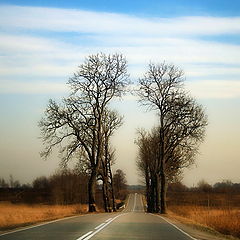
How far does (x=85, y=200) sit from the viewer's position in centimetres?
9694

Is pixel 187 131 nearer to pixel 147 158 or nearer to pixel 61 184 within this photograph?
pixel 147 158

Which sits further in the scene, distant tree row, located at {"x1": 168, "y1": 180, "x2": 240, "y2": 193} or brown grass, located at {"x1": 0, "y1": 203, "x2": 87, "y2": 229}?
distant tree row, located at {"x1": 168, "y1": 180, "x2": 240, "y2": 193}

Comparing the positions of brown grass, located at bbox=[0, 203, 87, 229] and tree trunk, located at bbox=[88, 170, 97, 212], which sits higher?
tree trunk, located at bbox=[88, 170, 97, 212]

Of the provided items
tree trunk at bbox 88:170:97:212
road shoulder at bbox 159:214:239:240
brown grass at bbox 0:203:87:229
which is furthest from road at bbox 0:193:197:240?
tree trunk at bbox 88:170:97:212

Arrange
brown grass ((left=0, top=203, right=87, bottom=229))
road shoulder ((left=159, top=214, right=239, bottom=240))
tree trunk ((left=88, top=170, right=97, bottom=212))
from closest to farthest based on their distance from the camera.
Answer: road shoulder ((left=159, top=214, right=239, bottom=240)) → brown grass ((left=0, top=203, right=87, bottom=229)) → tree trunk ((left=88, top=170, right=97, bottom=212))

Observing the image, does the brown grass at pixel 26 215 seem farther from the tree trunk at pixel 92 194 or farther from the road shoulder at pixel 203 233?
the road shoulder at pixel 203 233

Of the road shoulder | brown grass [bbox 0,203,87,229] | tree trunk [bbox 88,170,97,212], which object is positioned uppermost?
tree trunk [bbox 88,170,97,212]

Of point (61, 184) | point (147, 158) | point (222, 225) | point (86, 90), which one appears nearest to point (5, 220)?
point (222, 225)

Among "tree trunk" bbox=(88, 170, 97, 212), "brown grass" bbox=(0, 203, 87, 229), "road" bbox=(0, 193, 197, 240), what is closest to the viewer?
"road" bbox=(0, 193, 197, 240)

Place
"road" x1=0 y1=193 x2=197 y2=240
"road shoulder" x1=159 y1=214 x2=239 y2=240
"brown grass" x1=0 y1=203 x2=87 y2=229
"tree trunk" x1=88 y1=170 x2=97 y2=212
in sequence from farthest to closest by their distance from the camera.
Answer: "tree trunk" x1=88 y1=170 x2=97 y2=212, "brown grass" x1=0 y1=203 x2=87 y2=229, "road shoulder" x1=159 y1=214 x2=239 y2=240, "road" x1=0 y1=193 x2=197 y2=240

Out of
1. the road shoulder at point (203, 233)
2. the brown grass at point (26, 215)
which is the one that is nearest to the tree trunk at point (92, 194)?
the brown grass at point (26, 215)

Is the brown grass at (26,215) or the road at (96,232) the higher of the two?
the brown grass at (26,215)

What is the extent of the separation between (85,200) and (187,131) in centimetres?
5515

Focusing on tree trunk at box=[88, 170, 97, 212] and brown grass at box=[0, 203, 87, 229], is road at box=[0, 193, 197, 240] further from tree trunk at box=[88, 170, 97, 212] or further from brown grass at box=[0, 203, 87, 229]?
tree trunk at box=[88, 170, 97, 212]
